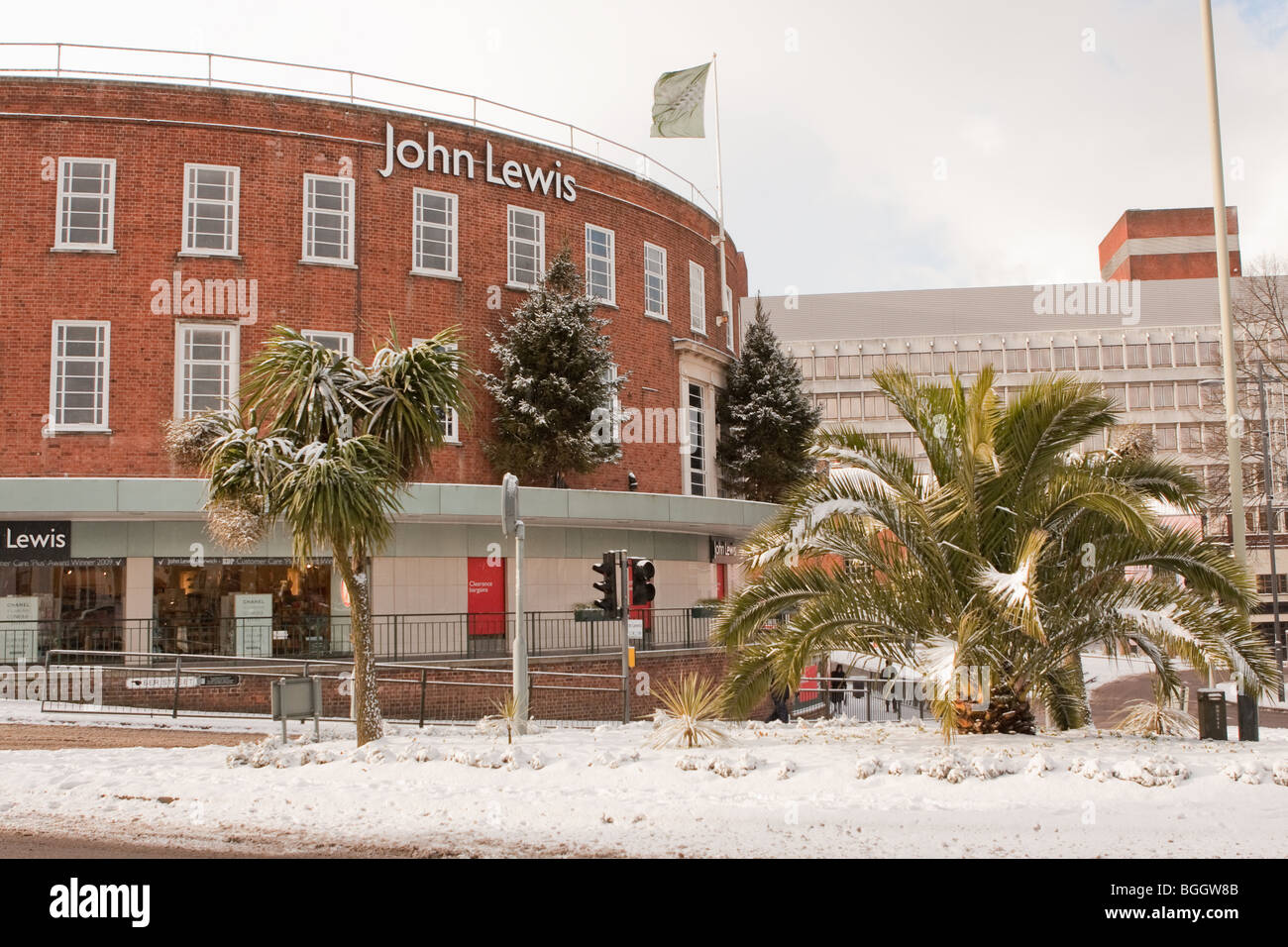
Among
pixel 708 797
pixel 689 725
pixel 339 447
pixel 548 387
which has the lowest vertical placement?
pixel 708 797

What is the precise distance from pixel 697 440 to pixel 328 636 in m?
12.3

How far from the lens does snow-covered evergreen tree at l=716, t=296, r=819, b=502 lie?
31.3 meters

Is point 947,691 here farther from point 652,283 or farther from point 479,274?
point 652,283

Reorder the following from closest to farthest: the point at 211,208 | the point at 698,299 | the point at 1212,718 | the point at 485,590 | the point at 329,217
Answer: the point at 1212,718 → the point at 211,208 → the point at 329,217 → the point at 485,590 → the point at 698,299

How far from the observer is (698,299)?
3183cm

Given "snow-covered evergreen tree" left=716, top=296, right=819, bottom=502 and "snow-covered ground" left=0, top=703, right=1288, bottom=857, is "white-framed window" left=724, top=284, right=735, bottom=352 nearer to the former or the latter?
"snow-covered evergreen tree" left=716, top=296, right=819, bottom=502

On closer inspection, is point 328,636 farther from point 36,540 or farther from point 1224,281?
point 1224,281

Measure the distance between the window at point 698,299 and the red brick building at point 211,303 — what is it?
5302mm

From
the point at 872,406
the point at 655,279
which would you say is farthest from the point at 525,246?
the point at 872,406

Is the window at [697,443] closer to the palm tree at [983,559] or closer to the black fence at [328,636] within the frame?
the black fence at [328,636]

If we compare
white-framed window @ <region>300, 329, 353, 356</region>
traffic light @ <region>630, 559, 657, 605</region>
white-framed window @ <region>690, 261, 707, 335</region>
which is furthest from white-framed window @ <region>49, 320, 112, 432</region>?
white-framed window @ <region>690, 261, 707, 335</region>

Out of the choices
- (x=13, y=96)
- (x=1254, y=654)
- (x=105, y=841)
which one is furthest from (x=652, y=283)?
(x=105, y=841)

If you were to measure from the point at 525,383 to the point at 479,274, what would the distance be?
3255 millimetres

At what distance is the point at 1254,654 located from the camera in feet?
38.0
